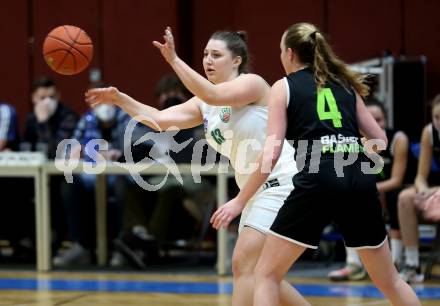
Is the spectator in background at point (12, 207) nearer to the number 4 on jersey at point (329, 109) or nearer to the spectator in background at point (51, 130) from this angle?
the spectator in background at point (51, 130)

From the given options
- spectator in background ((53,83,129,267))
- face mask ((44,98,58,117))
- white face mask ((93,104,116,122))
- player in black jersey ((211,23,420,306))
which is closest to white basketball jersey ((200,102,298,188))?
player in black jersey ((211,23,420,306))

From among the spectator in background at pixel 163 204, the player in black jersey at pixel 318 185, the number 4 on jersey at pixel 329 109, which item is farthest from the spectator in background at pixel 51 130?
the number 4 on jersey at pixel 329 109

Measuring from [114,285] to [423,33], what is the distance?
5440 mm

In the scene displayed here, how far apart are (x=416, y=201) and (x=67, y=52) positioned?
3886mm

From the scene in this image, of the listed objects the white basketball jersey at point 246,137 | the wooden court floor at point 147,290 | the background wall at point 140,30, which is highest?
the background wall at point 140,30

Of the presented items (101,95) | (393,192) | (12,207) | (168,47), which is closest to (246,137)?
(168,47)

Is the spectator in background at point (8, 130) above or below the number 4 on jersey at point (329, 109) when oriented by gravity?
below

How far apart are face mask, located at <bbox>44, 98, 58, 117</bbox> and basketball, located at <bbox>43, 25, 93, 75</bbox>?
168 inches

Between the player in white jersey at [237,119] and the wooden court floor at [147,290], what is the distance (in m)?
1.94

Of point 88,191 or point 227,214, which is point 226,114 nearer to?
point 227,214

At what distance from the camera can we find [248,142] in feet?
16.9

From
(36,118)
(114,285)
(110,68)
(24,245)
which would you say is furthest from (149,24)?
(114,285)

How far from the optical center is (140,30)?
474 inches

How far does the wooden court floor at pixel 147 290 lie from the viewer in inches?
277
